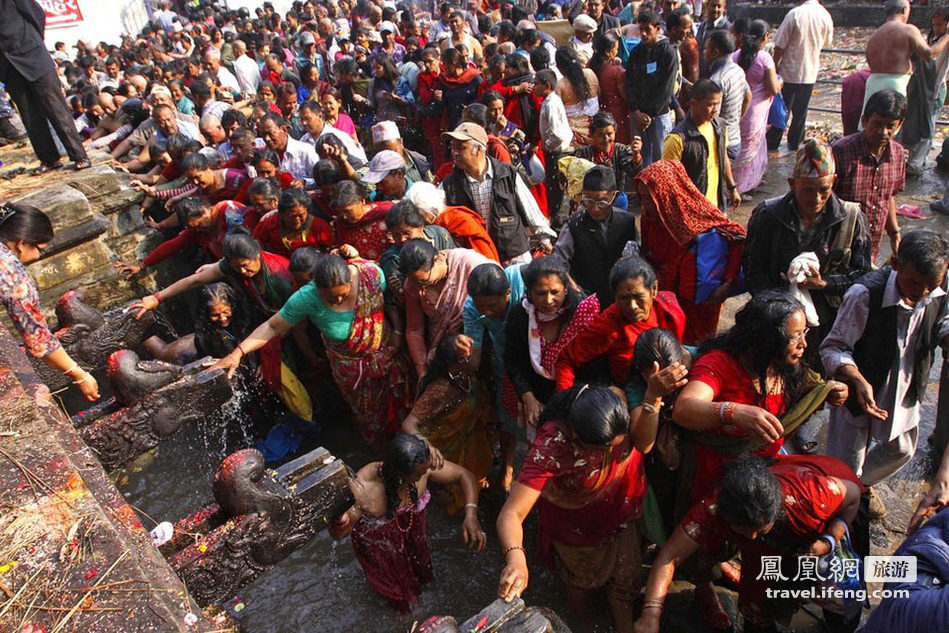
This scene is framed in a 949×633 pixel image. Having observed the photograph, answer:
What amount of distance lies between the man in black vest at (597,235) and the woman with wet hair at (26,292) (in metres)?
2.93

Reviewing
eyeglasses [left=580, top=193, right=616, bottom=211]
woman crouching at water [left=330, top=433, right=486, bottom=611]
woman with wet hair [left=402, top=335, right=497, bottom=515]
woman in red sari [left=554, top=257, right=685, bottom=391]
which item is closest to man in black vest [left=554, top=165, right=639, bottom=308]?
eyeglasses [left=580, top=193, right=616, bottom=211]

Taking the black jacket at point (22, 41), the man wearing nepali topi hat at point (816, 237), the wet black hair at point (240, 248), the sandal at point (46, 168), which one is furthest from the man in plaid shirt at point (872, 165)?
the sandal at point (46, 168)

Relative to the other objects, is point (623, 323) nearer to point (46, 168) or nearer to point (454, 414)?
point (454, 414)

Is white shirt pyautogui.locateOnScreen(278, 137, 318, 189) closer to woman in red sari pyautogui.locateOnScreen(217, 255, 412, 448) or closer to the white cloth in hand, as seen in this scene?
woman in red sari pyautogui.locateOnScreen(217, 255, 412, 448)

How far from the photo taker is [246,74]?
10922mm

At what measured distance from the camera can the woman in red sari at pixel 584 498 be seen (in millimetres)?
2494

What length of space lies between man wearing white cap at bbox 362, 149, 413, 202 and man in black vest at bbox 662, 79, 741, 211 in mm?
2004

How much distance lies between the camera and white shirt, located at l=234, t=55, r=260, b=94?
10.9 meters

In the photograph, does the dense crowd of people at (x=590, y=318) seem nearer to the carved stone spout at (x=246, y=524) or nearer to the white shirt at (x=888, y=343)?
the white shirt at (x=888, y=343)

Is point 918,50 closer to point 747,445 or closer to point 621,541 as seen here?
point 747,445

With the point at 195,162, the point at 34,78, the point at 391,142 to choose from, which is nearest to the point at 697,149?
the point at 391,142

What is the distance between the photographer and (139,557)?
2.02 meters

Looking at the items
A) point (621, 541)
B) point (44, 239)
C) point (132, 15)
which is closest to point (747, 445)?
point (621, 541)

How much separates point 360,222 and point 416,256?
3.88ft
